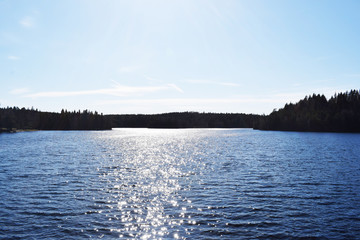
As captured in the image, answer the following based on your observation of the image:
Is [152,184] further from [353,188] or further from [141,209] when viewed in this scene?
[353,188]

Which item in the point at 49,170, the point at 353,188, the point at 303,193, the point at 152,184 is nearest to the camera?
the point at 303,193

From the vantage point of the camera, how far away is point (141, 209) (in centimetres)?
2706

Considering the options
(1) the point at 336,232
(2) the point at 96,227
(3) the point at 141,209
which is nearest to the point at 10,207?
(2) the point at 96,227

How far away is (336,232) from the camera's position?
21.6m

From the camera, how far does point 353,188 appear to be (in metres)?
35.9

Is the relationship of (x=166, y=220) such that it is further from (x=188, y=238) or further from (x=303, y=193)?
(x=303, y=193)

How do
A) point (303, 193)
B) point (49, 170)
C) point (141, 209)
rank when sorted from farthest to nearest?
1. point (49, 170)
2. point (303, 193)
3. point (141, 209)

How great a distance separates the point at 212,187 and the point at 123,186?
12.0 meters

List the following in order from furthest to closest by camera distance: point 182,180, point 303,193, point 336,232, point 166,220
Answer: point 182,180
point 303,193
point 166,220
point 336,232

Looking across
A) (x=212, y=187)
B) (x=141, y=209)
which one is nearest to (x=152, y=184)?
(x=212, y=187)

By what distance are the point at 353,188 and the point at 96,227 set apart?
32344 mm

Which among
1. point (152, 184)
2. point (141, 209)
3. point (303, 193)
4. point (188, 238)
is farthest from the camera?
point (152, 184)

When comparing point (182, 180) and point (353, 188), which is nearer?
point (353, 188)

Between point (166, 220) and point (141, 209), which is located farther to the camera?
point (141, 209)
